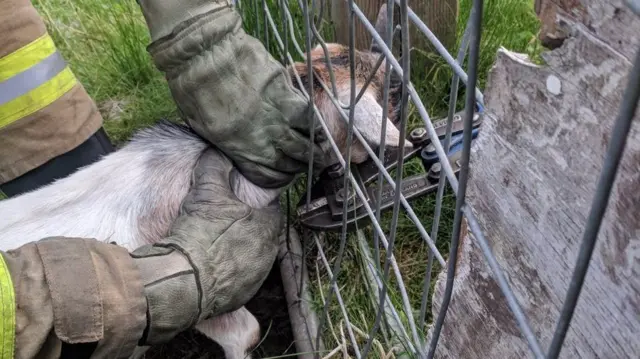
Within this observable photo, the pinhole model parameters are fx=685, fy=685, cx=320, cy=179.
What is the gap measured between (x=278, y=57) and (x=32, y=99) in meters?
0.83

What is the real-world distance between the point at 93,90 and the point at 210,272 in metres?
1.85

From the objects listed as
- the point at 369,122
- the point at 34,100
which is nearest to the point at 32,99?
the point at 34,100

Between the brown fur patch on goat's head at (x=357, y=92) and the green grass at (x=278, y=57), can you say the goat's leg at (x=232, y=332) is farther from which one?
the brown fur patch on goat's head at (x=357, y=92)

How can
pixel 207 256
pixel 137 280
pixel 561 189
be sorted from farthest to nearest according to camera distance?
pixel 207 256, pixel 137 280, pixel 561 189

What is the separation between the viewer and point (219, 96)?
1698 millimetres

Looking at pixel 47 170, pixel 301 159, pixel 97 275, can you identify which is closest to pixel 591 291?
pixel 97 275

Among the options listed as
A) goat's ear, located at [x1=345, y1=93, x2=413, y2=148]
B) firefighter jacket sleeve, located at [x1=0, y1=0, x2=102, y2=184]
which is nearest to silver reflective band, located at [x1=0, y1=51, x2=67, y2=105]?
firefighter jacket sleeve, located at [x1=0, y1=0, x2=102, y2=184]

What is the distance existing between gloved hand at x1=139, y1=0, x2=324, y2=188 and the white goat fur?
5.4 inches

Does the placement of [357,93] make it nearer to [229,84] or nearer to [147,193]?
[229,84]

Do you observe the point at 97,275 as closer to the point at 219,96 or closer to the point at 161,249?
the point at 161,249

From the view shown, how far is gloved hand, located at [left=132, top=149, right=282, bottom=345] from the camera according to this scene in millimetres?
1448

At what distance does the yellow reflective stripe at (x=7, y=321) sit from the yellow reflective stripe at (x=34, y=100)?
1089 millimetres

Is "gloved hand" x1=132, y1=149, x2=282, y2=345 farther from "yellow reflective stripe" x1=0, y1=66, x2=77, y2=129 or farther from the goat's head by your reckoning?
"yellow reflective stripe" x1=0, y1=66, x2=77, y2=129

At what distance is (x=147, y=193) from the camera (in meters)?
1.87
